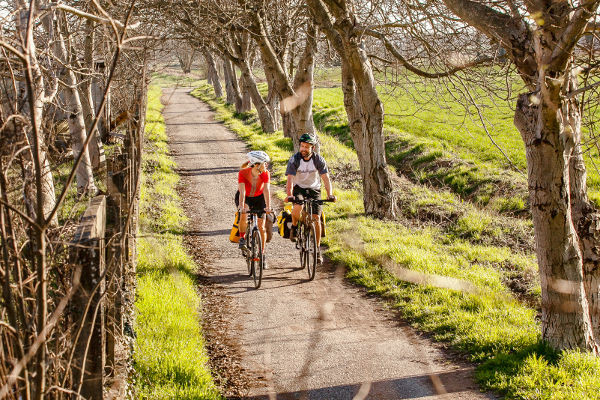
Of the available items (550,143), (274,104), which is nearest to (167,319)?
(550,143)

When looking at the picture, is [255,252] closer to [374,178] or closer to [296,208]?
[296,208]

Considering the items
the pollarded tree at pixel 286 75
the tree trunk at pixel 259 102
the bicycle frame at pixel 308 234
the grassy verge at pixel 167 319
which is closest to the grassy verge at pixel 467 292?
the bicycle frame at pixel 308 234

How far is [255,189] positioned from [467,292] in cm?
333

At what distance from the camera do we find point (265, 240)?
8648 millimetres

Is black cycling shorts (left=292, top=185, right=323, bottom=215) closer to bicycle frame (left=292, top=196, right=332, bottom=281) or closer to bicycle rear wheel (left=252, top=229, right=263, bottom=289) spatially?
bicycle frame (left=292, top=196, right=332, bottom=281)

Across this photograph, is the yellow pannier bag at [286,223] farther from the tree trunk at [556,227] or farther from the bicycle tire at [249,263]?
the tree trunk at [556,227]

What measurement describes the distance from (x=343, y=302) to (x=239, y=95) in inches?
909

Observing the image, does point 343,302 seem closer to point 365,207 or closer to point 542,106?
point 542,106

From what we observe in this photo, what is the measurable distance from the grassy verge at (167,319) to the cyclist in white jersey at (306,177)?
199 cm

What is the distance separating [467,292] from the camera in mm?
7711

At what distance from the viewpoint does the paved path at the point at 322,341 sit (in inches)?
219

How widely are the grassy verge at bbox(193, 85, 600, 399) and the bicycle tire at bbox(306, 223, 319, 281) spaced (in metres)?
0.64

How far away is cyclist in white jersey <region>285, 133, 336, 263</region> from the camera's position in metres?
8.61

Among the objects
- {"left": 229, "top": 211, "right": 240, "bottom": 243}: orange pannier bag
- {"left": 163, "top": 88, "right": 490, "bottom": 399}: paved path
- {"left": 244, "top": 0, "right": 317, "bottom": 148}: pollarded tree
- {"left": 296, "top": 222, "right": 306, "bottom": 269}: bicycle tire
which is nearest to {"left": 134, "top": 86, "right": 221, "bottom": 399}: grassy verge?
{"left": 163, "top": 88, "right": 490, "bottom": 399}: paved path
